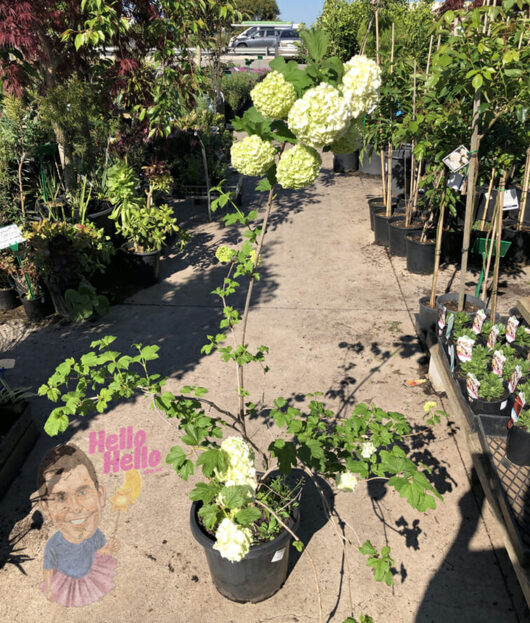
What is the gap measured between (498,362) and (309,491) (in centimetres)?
146

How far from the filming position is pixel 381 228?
6344mm

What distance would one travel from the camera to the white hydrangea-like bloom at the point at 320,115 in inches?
53.0

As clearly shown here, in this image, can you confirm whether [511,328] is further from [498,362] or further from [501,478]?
[501,478]

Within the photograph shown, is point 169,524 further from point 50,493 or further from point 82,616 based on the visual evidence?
point 50,493

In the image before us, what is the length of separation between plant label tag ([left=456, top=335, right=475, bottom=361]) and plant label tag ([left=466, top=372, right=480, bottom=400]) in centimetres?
17

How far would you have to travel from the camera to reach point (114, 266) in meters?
5.46

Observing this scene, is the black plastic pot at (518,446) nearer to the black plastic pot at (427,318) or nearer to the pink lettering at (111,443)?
the black plastic pot at (427,318)

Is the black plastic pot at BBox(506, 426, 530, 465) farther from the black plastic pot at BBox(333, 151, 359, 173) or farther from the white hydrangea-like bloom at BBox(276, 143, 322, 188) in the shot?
the black plastic pot at BBox(333, 151, 359, 173)

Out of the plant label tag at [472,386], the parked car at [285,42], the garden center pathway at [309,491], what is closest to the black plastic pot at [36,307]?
the garden center pathway at [309,491]

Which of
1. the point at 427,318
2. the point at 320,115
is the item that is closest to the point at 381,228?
the point at 427,318

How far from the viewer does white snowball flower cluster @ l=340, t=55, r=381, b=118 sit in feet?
4.74

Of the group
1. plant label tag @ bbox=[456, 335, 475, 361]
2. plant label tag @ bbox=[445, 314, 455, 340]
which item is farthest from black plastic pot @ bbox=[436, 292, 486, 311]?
plant label tag @ bbox=[456, 335, 475, 361]

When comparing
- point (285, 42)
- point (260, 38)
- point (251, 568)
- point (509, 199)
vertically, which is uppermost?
point (260, 38)

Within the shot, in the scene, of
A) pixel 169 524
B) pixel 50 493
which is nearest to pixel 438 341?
pixel 169 524
